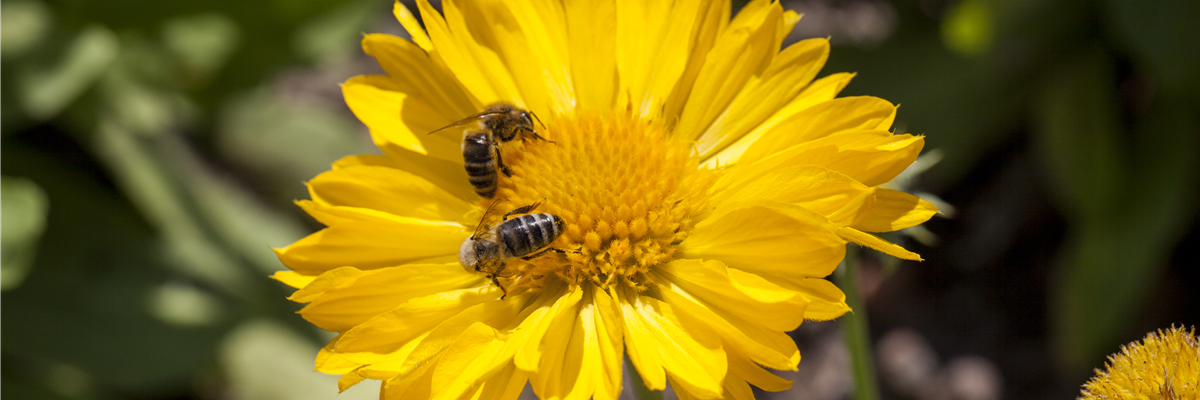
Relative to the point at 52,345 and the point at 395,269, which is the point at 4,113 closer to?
the point at 52,345

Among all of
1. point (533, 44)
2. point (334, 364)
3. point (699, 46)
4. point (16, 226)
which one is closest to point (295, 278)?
point (334, 364)

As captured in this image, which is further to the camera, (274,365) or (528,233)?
(274,365)

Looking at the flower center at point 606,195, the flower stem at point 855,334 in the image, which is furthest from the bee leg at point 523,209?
the flower stem at point 855,334

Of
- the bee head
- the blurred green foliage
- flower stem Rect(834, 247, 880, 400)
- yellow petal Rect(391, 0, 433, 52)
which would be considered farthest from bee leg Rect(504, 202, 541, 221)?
the blurred green foliage

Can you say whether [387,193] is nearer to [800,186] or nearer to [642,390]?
[642,390]

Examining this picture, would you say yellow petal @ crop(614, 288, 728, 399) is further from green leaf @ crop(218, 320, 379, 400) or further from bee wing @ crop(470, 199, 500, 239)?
green leaf @ crop(218, 320, 379, 400)

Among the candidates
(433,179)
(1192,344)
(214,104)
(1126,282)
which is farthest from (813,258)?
(214,104)

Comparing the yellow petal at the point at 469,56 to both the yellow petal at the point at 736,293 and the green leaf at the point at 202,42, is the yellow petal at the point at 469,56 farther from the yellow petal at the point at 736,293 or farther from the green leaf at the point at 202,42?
the green leaf at the point at 202,42
